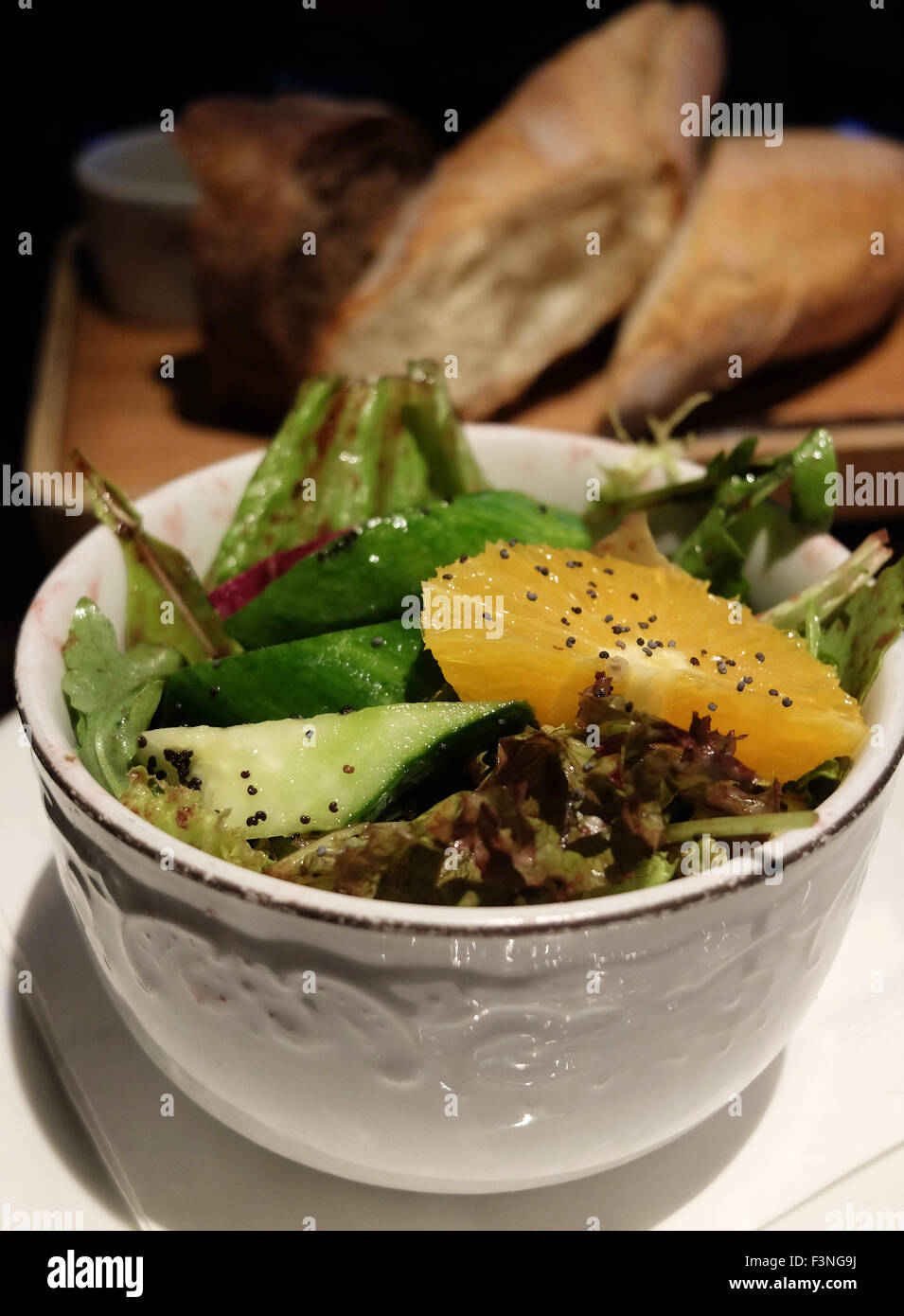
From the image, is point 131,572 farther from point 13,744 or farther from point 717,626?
point 717,626

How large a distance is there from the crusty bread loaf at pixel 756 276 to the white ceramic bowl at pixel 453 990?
4.85 ft

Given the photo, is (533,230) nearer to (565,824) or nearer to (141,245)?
(141,245)

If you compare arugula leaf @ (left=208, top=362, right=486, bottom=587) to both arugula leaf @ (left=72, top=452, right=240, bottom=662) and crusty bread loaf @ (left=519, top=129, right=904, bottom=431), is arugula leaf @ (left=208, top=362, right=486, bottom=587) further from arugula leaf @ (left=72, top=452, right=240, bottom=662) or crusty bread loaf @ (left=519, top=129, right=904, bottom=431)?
crusty bread loaf @ (left=519, top=129, right=904, bottom=431)

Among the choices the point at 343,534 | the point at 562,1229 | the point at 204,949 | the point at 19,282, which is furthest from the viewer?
the point at 19,282

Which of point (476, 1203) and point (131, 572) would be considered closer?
point (476, 1203)

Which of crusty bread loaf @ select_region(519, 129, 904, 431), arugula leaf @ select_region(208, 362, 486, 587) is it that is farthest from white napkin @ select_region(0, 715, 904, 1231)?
crusty bread loaf @ select_region(519, 129, 904, 431)

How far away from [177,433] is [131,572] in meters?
1.41

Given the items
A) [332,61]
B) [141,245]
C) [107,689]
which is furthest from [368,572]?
[332,61]

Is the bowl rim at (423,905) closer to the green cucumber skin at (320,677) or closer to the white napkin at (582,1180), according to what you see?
the green cucumber skin at (320,677)

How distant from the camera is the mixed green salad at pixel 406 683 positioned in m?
0.77

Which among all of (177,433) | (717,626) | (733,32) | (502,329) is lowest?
(717,626)

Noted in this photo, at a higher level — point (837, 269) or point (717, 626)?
point (837, 269)

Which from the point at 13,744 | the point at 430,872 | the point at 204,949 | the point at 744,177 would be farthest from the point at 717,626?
the point at 744,177

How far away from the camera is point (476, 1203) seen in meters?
0.89
